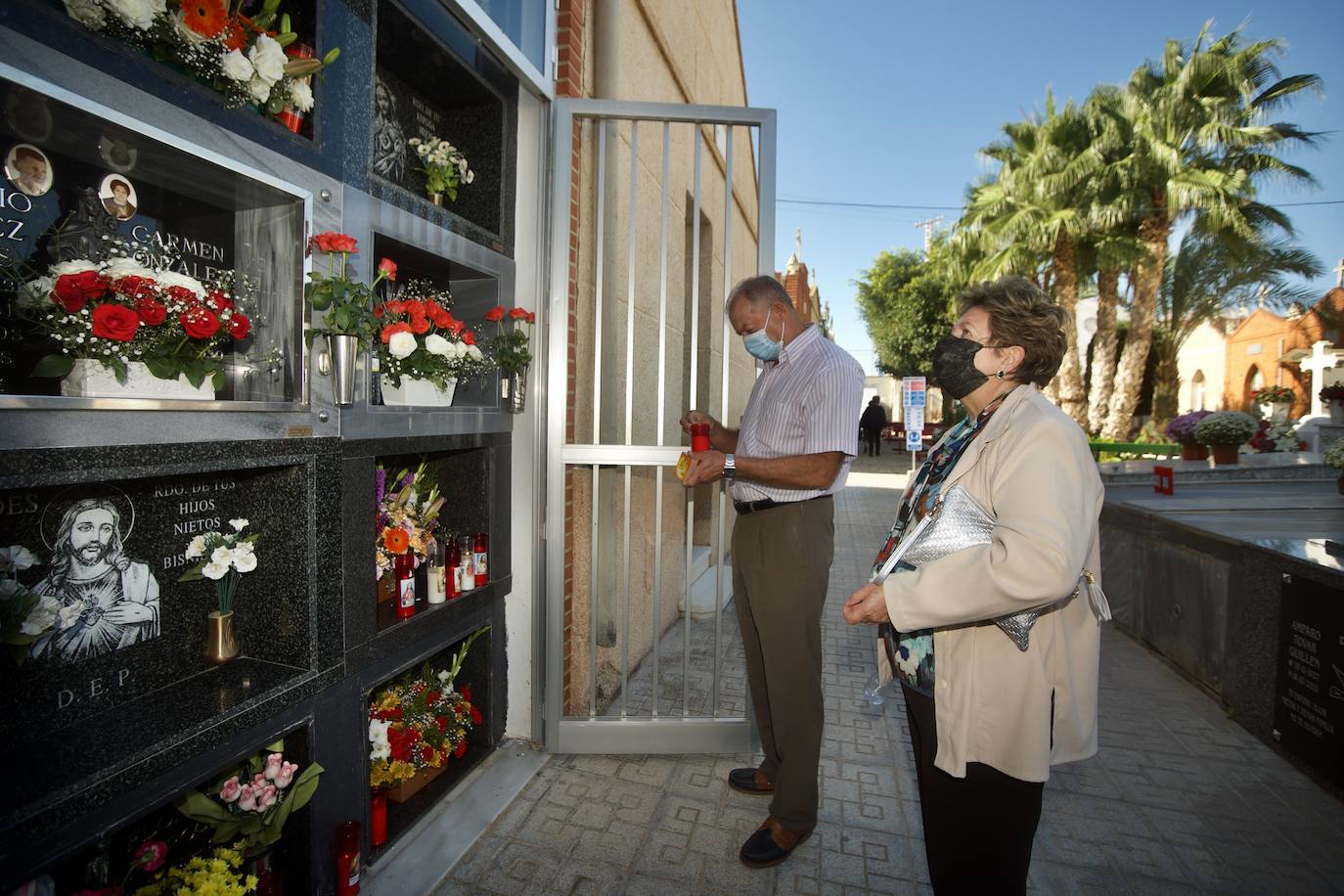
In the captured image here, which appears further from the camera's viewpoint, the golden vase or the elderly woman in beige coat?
the golden vase

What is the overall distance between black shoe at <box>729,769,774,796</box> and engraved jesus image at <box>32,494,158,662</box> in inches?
95.7

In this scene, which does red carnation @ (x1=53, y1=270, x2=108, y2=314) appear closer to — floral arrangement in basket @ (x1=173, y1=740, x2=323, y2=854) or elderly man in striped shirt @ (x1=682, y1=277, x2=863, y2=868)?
floral arrangement in basket @ (x1=173, y1=740, x2=323, y2=854)

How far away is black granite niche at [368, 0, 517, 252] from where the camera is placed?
2.82m

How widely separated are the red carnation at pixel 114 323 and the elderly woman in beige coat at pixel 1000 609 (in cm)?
185

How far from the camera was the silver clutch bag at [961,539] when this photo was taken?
1683 mm

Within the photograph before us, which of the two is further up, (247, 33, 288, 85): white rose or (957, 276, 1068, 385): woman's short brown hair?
(247, 33, 288, 85): white rose

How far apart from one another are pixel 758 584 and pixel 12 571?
2.33 metres

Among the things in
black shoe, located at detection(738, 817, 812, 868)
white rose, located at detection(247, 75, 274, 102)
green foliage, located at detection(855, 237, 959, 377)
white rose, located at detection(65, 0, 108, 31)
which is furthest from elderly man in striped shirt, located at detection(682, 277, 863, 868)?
green foliage, located at detection(855, 237, 959, 377)

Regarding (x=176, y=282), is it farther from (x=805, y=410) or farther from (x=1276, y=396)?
(x=1276, y=396)

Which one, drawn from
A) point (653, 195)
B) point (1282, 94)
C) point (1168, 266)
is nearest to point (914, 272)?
point (1168, 266)

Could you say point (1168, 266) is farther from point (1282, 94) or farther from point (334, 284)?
point (334, 284)

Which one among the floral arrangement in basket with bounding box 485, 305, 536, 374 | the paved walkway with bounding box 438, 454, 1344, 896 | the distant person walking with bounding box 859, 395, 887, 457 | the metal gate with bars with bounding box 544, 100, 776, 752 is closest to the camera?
the paved walkway with bounding box 438, 454, 1344, 896

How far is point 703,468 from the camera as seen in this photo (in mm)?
2869

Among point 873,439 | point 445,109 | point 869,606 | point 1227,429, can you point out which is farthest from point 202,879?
point 873,439
